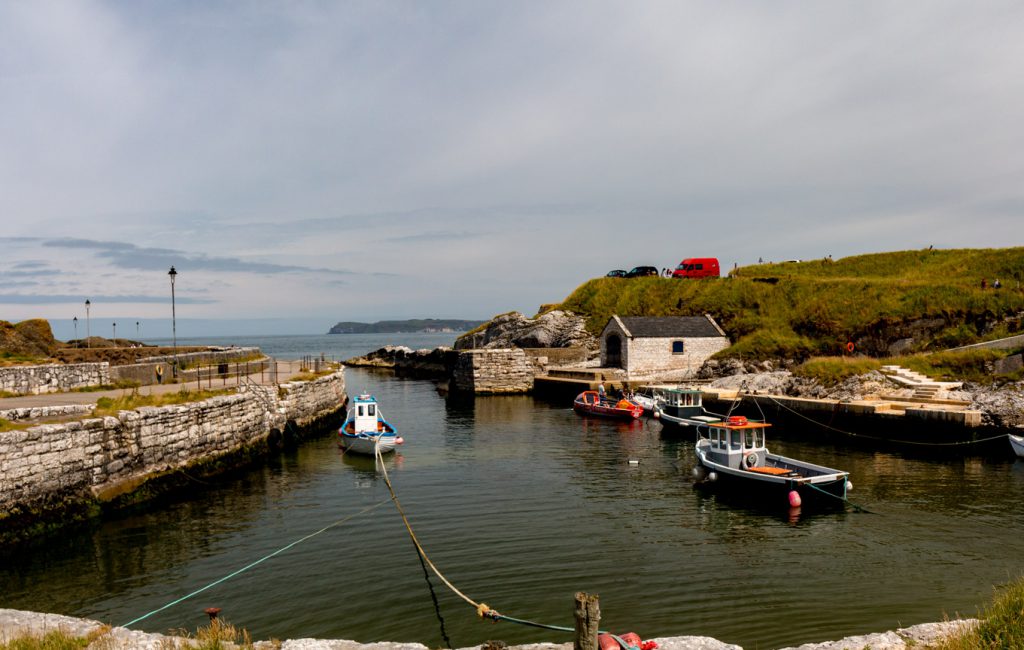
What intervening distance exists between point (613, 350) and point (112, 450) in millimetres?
44597

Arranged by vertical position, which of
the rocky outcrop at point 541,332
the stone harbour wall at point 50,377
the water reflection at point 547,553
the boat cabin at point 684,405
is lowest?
the water reflection at point 547,553

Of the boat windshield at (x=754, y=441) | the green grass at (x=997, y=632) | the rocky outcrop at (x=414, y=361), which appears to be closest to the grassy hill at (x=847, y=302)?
the rocky outcrop at (x=414, y=361)

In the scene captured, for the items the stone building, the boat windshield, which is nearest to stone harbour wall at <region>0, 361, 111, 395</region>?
the boat windshield

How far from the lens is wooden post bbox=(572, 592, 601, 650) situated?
770 cm

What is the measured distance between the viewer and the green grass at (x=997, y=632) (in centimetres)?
759

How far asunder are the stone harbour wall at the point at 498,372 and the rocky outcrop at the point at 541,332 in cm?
988

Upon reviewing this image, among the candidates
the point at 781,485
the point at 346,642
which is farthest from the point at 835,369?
the point at 346,642

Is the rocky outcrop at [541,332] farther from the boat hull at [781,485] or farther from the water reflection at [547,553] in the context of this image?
the boat hull at [781,485]

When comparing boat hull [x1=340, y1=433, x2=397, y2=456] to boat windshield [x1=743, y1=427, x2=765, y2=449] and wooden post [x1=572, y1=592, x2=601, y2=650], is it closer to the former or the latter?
boat windshield [x1=743, y1=427, x2=765, y2=449]

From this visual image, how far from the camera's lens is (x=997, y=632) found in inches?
312

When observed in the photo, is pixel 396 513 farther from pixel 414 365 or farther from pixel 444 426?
pixel 414 365

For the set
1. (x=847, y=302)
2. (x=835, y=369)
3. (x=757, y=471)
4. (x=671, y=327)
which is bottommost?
(x=757, y=471)

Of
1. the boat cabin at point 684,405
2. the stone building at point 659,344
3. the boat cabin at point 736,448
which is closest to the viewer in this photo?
the boat cabin at point 736,448

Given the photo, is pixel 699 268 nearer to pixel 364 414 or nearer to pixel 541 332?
pixel 541 332
